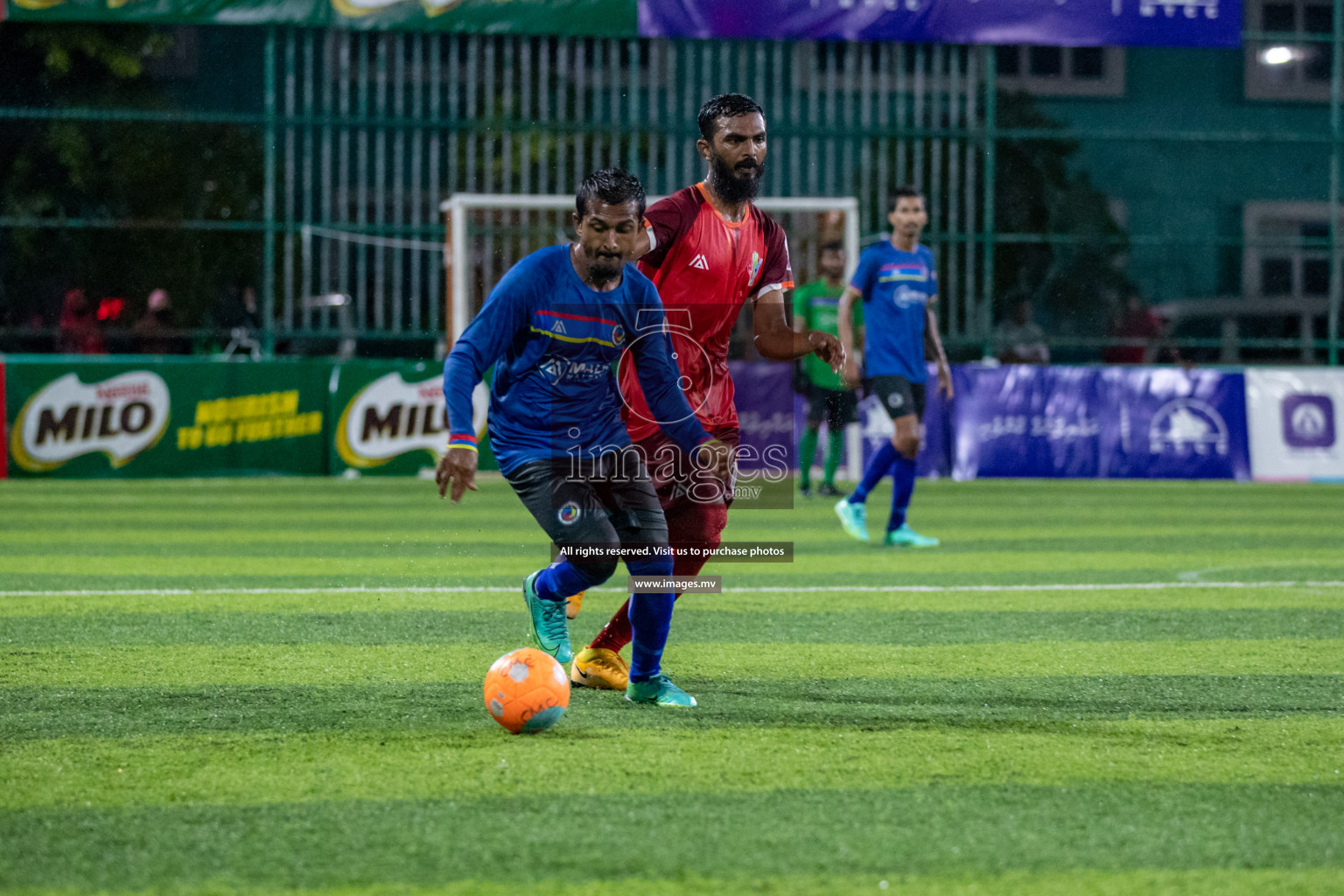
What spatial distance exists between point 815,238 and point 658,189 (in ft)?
6.91

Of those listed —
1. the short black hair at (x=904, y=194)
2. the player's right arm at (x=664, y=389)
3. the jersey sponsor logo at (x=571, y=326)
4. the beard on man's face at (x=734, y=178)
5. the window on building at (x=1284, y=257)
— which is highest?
the window on building at (x=1284, y=257)

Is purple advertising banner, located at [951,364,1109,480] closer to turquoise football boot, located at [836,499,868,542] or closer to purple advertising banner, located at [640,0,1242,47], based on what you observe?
purple advertising banner, located at [640,0,1242,47]

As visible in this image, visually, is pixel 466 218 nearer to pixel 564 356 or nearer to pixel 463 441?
pixel 564 356

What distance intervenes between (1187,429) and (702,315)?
12270 millimetres

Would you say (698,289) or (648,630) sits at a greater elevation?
(698,289)

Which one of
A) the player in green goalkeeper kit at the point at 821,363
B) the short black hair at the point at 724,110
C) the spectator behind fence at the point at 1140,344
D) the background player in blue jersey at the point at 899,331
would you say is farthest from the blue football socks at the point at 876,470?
the spectator behind fence at the point at 1140,344

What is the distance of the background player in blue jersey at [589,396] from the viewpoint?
15.4 feet

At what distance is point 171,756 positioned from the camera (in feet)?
13.5

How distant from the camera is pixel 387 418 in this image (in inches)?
622

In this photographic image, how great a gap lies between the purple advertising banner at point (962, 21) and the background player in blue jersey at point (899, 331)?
671cm

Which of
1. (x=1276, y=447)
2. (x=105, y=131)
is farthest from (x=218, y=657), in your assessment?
(x=105, y=131)

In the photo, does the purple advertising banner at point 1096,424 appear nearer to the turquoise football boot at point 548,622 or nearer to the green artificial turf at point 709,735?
the green artificial turf at point 709,735

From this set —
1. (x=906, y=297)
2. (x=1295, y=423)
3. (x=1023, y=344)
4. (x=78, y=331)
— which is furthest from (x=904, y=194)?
(x=78, y=331)

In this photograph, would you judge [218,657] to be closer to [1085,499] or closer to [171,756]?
[171,756]
